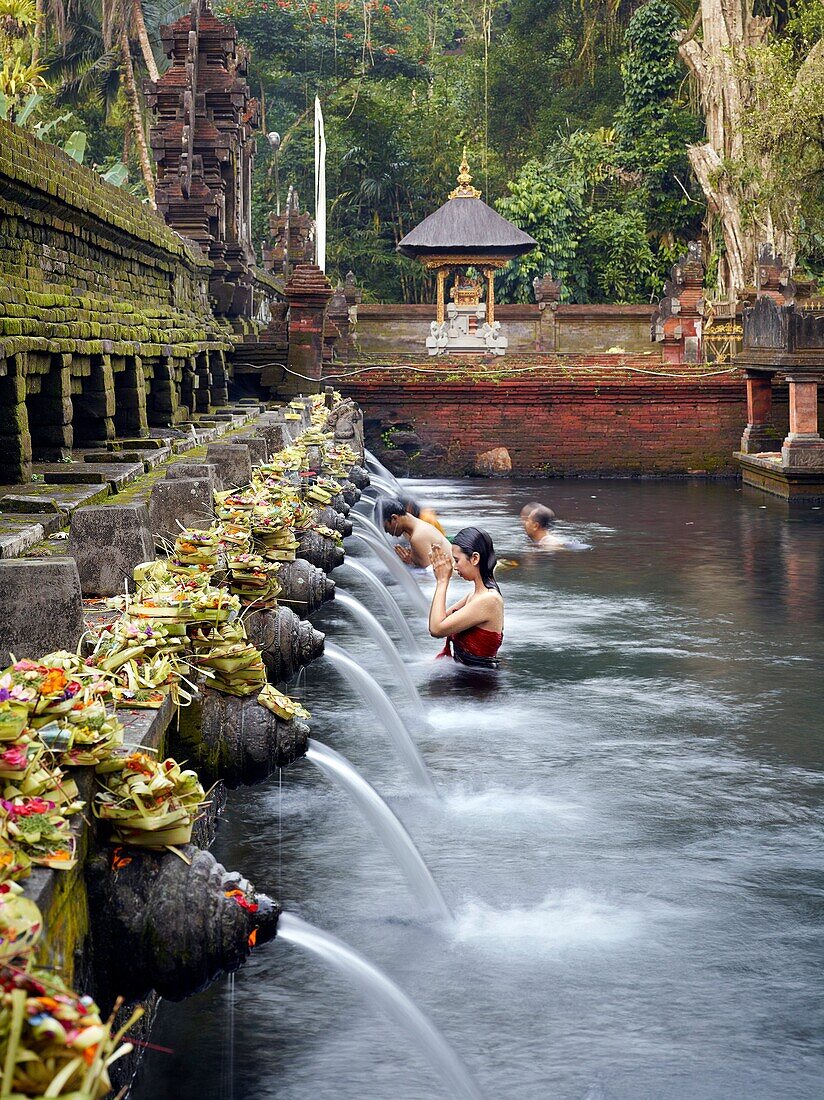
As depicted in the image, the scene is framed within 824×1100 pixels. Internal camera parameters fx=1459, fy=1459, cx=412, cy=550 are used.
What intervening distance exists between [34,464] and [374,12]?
38894mm

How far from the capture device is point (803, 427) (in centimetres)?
1792

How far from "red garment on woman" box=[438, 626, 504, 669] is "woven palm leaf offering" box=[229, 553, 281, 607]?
3024 millimetres

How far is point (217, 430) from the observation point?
13.5 meters

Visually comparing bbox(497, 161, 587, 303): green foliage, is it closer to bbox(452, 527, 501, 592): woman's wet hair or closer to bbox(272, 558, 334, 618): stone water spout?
bbox(452, 527, 501, 592): woman's wet hair

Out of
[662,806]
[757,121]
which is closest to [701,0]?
[757,121]

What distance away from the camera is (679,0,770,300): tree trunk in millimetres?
30516

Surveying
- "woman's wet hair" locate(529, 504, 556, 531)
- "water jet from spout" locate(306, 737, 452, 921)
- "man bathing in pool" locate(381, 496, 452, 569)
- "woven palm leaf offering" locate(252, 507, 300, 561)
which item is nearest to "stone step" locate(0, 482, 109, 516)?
"woven palm leaf offering" locate(252, 507, 300, 561)

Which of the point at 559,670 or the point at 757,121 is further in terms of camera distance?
the point at 757,121

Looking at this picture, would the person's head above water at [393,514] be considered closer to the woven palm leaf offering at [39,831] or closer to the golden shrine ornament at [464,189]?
the woven palm leaf offering at [39,831]

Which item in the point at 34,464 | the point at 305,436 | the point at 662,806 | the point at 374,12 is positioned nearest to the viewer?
the point at 662,806

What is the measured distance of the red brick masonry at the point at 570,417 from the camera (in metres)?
22.0

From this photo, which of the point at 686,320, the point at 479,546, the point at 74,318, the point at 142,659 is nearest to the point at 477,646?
the point at 479,546

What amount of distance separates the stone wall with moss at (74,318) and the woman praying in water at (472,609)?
2475mm

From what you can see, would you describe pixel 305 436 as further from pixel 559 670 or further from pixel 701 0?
pixel 701 0
